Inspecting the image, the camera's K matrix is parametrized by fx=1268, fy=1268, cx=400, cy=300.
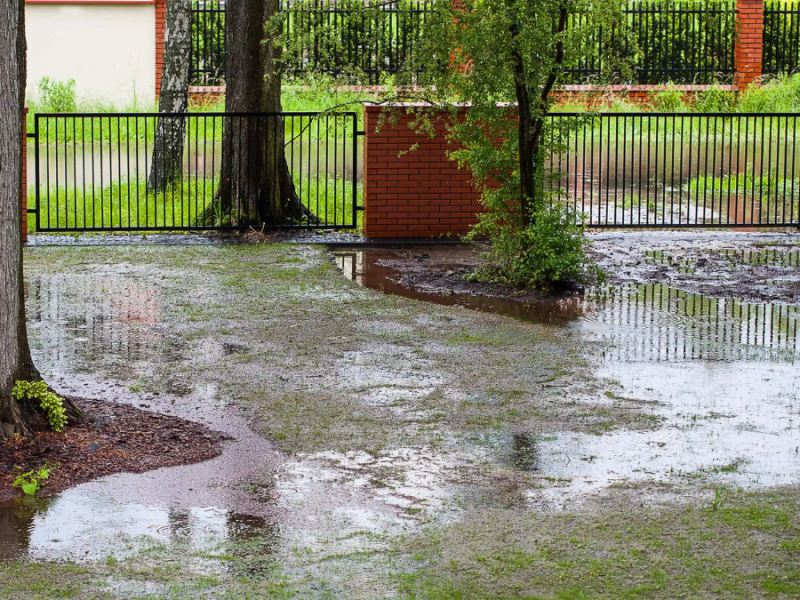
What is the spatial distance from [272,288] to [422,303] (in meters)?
1.54

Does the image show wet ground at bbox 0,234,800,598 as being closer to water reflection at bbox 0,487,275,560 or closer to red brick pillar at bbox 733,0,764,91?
water reflection at bbox 0,487,275,560

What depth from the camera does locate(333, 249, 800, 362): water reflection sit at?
31.5ft

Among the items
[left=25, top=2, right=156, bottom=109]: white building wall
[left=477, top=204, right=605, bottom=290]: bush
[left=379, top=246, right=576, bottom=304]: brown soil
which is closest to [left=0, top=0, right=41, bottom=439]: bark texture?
[left=379, top=246, right=576, bottom=304]: brown soil

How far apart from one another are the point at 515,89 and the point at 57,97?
1731 centimetres

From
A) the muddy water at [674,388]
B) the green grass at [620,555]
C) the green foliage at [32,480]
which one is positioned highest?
the muddy water at [674,388]

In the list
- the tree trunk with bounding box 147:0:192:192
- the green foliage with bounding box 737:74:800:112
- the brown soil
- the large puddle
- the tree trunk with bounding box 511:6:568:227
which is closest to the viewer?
the large puddle

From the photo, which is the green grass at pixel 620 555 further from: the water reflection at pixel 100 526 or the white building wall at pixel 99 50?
the white building wall at pixel 99 50

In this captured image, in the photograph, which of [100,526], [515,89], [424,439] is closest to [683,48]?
[515,89]

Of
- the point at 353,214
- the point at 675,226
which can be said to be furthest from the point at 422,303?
the point at 675,226

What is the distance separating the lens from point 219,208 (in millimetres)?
15562

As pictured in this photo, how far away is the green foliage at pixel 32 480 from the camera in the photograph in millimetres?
6422

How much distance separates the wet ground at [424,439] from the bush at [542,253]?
0.36m

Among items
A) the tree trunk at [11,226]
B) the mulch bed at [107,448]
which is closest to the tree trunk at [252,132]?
the mulch bed at [107,448]

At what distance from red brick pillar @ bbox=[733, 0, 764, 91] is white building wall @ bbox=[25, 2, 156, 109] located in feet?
43.6
